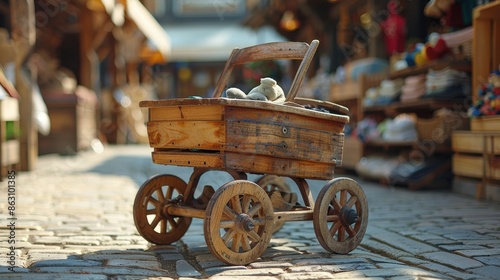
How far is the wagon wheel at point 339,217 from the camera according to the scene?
13.7ft

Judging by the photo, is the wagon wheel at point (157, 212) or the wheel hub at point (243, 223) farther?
the wagon wheel at point (157, 212)

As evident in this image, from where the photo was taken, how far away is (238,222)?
12.5 ft

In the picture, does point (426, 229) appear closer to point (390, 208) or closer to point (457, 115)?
point (390, 208)

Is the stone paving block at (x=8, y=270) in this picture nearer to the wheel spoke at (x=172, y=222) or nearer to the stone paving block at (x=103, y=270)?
the stone paving block at (x=103, y=270)

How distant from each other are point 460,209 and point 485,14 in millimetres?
2175

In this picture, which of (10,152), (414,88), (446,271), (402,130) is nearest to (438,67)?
(414,88)

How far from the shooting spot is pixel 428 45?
28.0ft

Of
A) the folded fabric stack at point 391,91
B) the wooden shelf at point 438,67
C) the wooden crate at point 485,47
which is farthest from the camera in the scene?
the folded fabric stack at point 391,91

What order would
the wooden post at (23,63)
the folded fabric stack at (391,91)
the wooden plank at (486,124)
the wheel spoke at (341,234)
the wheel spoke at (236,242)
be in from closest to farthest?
1. the wheel spoke at (236,242)
2. the wheel spoke at (341,234)
3. the wooden plank at (486,124)
4. the wooden post at (23,63)
5. the folded fabric stack at (391,91)

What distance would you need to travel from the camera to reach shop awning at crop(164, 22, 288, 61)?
2761 centimetres

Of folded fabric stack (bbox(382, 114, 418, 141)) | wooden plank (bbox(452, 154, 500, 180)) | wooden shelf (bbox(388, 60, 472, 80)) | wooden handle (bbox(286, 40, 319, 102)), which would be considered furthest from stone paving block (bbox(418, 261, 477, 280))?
folded fabric stack (bbox(382, 114, 418, 141))

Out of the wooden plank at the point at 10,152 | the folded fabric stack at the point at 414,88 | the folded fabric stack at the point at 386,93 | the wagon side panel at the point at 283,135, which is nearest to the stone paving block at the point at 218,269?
the wagon side panel at the point at 283,135

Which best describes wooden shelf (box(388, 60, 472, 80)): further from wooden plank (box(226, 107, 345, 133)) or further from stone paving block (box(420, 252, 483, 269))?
stone paving block (box(420, 252, 483, 269))

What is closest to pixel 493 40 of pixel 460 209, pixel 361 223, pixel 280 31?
pixel 460 209
